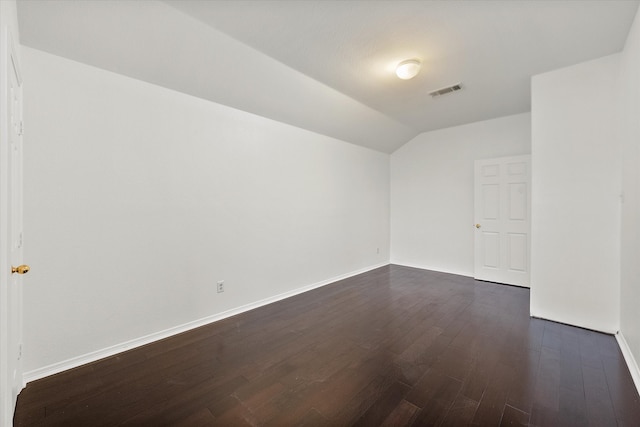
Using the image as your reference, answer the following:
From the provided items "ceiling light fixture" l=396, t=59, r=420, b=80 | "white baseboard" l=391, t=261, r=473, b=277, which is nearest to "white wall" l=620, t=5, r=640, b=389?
"ceiling light fixture" l=396, t=59, r=420, b=80

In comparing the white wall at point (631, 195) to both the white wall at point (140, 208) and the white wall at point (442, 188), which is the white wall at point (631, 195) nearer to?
the white wall at point (442, 188)

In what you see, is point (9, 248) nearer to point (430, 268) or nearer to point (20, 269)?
point (20, 269)

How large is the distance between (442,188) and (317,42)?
12.1 feet

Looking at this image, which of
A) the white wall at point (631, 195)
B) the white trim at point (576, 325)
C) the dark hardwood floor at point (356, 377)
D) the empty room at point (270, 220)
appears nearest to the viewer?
the dark hardwood floor at point (356, 377)

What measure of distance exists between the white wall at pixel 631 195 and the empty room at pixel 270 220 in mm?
41

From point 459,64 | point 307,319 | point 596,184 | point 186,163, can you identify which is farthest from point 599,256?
point 186,163

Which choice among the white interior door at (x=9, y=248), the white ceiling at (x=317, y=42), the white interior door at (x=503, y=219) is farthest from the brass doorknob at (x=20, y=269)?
the white interior door at (x=503, y=219)

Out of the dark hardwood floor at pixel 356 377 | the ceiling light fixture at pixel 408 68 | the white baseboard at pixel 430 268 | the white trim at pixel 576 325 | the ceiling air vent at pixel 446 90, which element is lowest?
the dark hardwood floor at pixel 356 377

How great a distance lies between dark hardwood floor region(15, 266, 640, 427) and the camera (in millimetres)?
1599

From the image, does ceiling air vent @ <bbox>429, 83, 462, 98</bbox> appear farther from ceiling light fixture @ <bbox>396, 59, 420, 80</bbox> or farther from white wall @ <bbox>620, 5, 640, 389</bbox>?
white wall @ <bbox>620, 5, 640, 389</bbox>

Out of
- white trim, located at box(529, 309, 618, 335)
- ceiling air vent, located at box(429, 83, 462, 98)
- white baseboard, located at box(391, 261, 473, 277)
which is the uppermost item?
ceiling air vent, located at box(429, 83, 462, 98)

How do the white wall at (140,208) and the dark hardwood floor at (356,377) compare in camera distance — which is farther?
the white wall at (140,208)

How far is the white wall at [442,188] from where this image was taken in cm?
441

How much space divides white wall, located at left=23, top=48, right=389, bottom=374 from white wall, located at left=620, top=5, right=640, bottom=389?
3324mm
